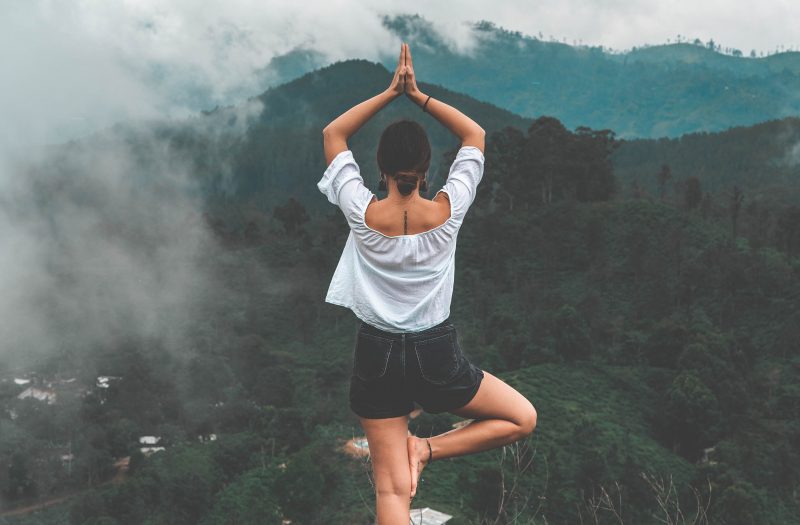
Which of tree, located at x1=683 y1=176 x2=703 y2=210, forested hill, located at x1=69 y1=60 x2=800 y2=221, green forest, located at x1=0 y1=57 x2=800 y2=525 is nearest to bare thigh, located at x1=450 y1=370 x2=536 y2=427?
green forest, located at x1=0 y1=57 x2=800 y2=525

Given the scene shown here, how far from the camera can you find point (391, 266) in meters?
2.99

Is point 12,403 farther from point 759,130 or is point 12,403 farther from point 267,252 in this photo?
point 759,130

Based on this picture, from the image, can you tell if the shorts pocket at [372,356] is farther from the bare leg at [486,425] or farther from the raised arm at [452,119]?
the raised arm at [452,119]

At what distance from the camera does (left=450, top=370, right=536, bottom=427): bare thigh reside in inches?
126

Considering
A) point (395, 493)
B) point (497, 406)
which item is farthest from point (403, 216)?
point (395, 493)

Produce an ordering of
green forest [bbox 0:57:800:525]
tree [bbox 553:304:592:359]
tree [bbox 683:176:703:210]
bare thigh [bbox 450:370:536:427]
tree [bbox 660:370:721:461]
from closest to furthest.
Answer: bare thigh [bbox 450:370:536:427] → green forest [bbox 0:57:800:525] → tree [bbox 660:370:721:461] → tree [bbox 553:304:592:359] → tree [bbox 683:176:703:210]

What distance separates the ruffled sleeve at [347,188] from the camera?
9.75 ft

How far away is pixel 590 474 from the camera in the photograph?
2625 cm

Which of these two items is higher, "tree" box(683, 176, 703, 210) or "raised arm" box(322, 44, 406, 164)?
"tree" box(683, 176, 703, 210)

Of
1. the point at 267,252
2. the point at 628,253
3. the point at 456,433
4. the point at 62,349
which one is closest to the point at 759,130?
the point at 628,253

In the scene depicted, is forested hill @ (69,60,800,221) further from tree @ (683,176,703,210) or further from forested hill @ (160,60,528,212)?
tree @ (683,176,703,210)

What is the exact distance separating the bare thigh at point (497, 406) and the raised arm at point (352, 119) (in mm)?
1273

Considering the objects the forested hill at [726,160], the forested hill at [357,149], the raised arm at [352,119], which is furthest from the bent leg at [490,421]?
the forested hill at [726,160]

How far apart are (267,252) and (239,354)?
16632 millimetres
